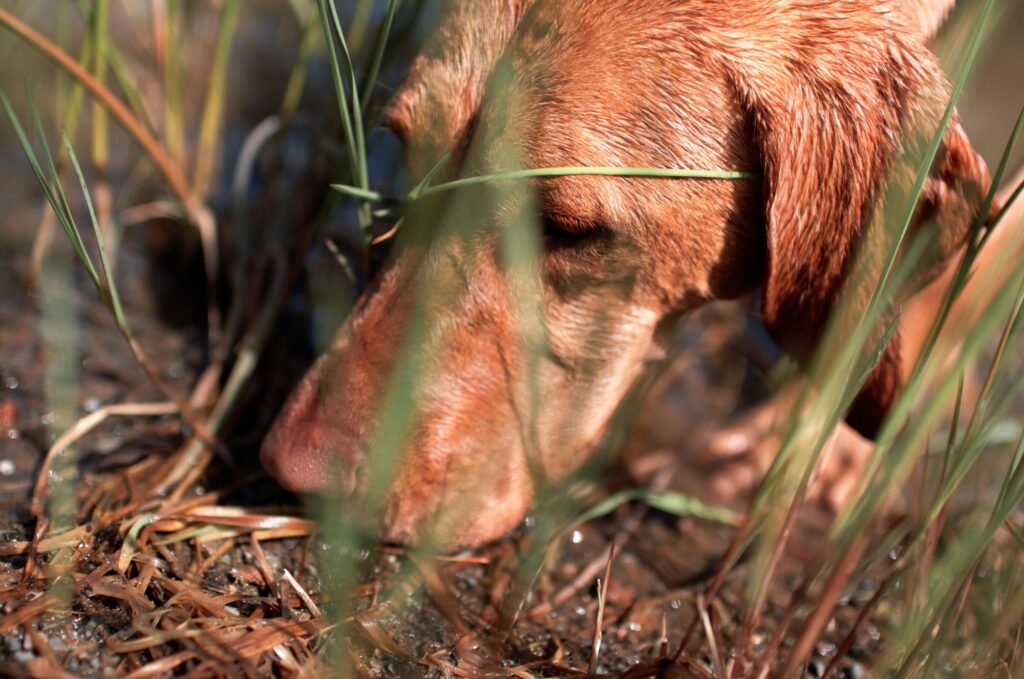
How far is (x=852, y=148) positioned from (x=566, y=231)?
596mm

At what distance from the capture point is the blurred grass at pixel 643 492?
1577 mm

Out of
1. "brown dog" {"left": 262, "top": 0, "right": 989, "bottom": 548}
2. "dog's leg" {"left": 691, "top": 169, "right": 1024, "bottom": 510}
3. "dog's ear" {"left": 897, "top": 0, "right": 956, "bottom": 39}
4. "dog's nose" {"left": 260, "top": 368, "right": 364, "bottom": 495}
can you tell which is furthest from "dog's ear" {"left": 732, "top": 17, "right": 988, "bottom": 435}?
"dog's nose" {"left": 260, "top": 368, "right": 364, "bottom": 495}

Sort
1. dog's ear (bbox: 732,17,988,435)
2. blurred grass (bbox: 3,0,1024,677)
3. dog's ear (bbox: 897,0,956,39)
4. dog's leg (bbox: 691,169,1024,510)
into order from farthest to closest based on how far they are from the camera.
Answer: dog's leg (bbox: 691,169,1024,510) < dog's ear (bbox: 897,0,956,39) < dog's ear (bbox: 732,17,988,435) < blurred grass (bbox: 3,0,1024,677)

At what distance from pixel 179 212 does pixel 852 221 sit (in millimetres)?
2072

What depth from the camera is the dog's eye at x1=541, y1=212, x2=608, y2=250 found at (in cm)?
191

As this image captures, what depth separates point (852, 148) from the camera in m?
1.91

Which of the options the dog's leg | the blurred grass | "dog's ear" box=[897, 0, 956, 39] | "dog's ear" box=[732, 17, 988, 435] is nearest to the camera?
the blurred grass

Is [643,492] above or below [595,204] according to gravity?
below

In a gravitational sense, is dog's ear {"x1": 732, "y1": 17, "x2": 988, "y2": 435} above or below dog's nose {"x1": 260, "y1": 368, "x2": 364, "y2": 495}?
above

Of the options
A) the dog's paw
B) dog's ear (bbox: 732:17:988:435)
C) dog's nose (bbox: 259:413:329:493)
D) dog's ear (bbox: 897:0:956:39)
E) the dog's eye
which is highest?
dog's ear (bbox: 897:0:956:39)

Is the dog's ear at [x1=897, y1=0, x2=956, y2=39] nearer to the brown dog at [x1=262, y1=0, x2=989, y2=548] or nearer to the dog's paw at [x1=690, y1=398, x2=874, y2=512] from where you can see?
the brown dog at [x1=262, y1=0, x2=989, y2=548]

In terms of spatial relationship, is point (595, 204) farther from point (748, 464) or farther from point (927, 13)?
point (748, 464)

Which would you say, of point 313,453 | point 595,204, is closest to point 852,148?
point 595,204

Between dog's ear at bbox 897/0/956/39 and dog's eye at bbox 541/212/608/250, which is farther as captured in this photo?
dog's ear at bbox 897/0/956/39
